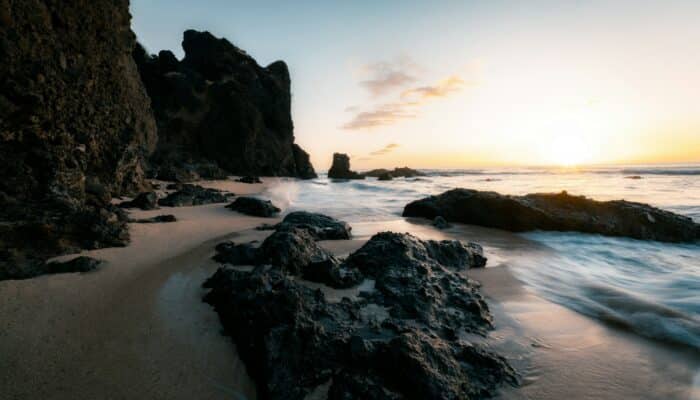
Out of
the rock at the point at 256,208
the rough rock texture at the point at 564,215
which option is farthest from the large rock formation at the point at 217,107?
the rough rock texture at the point at 564,215

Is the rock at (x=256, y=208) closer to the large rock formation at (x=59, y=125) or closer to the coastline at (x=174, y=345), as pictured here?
the large rock formation at (x=59, y=125)

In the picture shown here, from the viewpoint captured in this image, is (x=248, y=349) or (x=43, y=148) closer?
(x=248, y=349)

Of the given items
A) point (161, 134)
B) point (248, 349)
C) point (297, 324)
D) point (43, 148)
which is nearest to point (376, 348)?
point (297, 324)

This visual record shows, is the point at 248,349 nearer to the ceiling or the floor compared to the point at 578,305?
nearer to the ceiling

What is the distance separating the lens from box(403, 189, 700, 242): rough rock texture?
748 centimetres

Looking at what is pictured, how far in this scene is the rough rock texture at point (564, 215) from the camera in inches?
295

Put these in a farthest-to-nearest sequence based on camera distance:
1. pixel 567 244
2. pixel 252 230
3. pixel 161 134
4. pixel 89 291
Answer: pixel 161 134, pixel 567 244, pixel 252 230, pixel 89 291

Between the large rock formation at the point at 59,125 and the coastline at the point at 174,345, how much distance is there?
27.0 inches

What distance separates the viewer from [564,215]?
26.8 feet

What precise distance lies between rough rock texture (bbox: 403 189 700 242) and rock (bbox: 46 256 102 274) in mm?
7735

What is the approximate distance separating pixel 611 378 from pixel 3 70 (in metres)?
7.92

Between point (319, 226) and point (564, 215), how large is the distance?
6.38m

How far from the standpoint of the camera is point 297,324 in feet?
7.14

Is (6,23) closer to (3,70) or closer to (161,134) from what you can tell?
(3,70)
